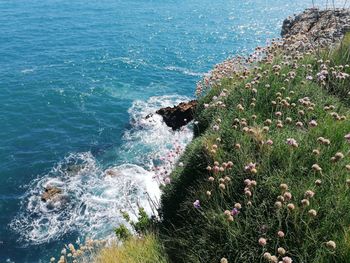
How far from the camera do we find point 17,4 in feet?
192

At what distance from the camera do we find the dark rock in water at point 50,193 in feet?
66.3

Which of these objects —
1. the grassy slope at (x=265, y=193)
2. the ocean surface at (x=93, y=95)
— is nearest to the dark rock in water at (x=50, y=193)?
the ocean surface at (x=93, y=95)

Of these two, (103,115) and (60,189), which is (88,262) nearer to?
(60,189)

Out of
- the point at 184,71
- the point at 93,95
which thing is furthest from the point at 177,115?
the point at 184,71

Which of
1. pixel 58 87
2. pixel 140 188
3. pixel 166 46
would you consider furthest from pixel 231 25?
pixel 140 188

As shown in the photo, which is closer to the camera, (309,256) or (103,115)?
(309,256)

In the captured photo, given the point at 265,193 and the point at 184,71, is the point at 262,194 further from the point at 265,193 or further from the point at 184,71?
the point at 184,71

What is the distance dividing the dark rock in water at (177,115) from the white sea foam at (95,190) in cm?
54

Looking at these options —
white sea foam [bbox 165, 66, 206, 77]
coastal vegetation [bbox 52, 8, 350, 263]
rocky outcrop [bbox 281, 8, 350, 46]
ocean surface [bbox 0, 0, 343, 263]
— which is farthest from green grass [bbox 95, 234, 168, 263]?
white sea foam [bbox 165, 66, 206, 77]

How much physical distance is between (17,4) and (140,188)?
49.9 meters

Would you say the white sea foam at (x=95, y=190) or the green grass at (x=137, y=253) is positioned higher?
the green grass at (x=137, y=253)

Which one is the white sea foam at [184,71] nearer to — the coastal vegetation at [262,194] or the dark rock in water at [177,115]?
the dark rock in water at [177,115]

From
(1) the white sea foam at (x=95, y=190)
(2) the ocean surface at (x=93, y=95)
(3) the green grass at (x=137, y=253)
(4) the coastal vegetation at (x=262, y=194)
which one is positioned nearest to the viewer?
(4) the coastal vegetation at (x=262, y=194)

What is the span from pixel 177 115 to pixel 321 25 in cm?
1215
